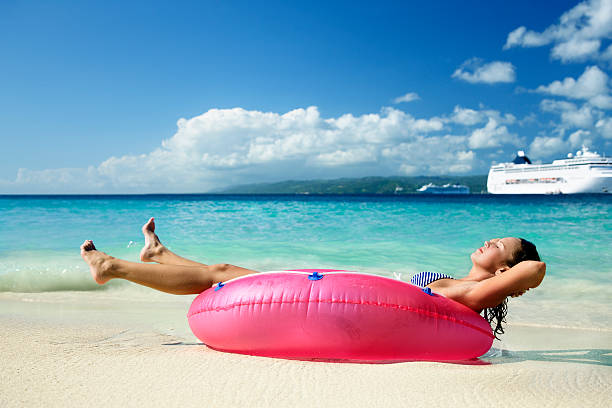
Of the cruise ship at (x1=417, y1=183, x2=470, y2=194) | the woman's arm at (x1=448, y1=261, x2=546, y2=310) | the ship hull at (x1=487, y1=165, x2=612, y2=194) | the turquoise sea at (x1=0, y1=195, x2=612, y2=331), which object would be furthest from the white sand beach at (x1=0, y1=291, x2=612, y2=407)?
the cruise ship at (x1=417, y1=183, x2=470, y2=194)

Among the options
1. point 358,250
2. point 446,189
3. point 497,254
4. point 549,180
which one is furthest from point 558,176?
point 497,254

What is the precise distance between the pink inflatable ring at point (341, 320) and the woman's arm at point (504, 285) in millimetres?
91

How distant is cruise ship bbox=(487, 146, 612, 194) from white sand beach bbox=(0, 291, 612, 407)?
185 ft

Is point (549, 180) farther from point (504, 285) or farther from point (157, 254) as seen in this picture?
point (157, 254)

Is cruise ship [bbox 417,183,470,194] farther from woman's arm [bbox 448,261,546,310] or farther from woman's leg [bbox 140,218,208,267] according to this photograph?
woman's arm [bbox 448,261,546,310]

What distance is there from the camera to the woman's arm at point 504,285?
8.34 ft

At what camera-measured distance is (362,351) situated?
2.52 metres

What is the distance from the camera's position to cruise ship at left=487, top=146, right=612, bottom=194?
168 ft

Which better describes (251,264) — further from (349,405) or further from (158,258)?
(349,405)

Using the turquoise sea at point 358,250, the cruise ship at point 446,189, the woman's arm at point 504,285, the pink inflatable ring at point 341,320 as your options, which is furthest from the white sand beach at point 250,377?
the cruise ship at point 446,189

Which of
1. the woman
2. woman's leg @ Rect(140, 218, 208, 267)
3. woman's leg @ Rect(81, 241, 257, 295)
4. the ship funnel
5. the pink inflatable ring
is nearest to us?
the pink inflatable ring

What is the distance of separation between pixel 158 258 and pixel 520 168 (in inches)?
2471

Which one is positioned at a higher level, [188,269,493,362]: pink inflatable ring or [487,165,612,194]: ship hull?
[487,165,612,194]: ship hull

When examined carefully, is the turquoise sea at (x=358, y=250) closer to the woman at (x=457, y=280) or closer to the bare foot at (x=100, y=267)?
the woman at (x=457, y=280)
